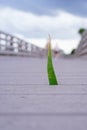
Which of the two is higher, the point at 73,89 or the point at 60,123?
the point at 73,89

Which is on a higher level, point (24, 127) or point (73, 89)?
point (73, 89)

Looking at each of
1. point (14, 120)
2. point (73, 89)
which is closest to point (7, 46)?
point (73, 89)

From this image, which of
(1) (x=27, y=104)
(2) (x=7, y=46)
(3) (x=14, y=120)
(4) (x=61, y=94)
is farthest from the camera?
(2) (x=7, y=46)

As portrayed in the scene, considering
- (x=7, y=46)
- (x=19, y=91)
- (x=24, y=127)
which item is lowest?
(x=24, y=127)

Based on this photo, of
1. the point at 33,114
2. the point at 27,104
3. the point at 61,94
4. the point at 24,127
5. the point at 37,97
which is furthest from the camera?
the point at 61,94

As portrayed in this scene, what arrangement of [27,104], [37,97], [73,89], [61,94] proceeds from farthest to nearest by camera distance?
1. [73,89]
2. [61,94]
3. [37,97]
4. [27,104]

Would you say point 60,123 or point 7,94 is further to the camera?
point 7,94

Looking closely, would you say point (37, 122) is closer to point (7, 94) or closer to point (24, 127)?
point (24, 127)

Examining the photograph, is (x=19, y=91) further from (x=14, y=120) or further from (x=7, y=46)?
(x=7, y=46)

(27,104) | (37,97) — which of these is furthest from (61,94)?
(27,104)
